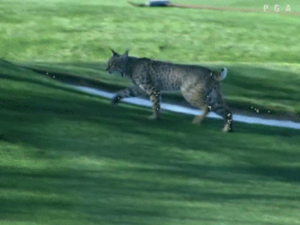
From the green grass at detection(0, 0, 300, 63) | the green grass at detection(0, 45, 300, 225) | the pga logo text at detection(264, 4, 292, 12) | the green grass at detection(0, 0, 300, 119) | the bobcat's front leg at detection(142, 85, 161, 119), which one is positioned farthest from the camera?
the pga logo text at detection(264, 4, 292, 12)

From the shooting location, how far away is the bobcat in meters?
15.4

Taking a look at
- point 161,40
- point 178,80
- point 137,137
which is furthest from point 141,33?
point 137,137

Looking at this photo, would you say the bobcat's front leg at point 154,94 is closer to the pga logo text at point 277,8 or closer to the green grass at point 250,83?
the green grass at point 250,83

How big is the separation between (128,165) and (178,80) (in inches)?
179

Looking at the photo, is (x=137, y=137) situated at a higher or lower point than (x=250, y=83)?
higher

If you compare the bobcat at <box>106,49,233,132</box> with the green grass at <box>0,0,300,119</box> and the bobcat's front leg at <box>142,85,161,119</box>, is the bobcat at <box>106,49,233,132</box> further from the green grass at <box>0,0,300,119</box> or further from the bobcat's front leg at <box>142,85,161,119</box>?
the green grass at <box>0,0,300,119</box>

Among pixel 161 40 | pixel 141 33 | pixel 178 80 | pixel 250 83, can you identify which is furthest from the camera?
pixel 141 33

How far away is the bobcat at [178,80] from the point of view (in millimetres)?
15430

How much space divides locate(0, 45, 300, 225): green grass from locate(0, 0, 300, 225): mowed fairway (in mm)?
22

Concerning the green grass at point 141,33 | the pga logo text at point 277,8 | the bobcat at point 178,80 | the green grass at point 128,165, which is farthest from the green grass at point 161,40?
the bobcat at point 178,80

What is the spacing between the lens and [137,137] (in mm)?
13898

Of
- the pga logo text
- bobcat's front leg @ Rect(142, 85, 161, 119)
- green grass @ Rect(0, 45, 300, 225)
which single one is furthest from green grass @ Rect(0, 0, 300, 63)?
bobcat's front leg @ Rect(142, 85, 161, 119)

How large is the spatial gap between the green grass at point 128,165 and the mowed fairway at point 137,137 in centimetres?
2

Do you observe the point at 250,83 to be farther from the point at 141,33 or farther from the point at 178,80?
the point at 141,33
